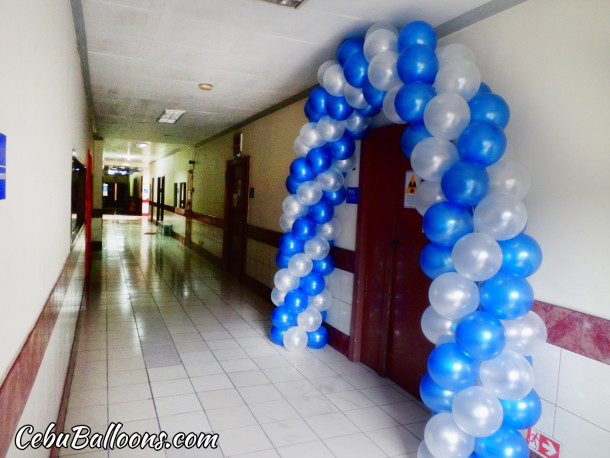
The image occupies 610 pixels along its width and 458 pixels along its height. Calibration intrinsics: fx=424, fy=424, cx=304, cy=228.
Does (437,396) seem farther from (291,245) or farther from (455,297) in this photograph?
(291,245)

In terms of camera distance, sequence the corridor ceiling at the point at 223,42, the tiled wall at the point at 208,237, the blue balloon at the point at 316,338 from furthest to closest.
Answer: the tiled wall at the point at 208,237
the blue balloon at the point at 316,338
the corridor ceiling at the point at 223,42

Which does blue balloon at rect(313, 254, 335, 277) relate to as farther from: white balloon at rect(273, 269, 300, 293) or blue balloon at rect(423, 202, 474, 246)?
blue balloon at rect(423, 202, 474, 246)

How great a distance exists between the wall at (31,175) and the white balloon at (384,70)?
1.91m

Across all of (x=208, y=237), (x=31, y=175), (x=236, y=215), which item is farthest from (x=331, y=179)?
(x=208, y=237)

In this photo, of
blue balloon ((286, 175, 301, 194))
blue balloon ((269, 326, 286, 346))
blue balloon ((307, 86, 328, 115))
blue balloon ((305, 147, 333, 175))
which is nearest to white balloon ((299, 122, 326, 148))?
blue balloon ((305, 147, 333, 175))

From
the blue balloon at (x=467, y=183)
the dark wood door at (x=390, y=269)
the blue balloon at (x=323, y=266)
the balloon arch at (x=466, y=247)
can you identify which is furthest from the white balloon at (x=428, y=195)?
the blue balloon at (x=323, y=266)

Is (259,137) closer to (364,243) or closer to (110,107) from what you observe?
(110,107)

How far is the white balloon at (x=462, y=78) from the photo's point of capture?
2430mm

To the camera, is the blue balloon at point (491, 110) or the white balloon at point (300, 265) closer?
the blue balloon at point (491, 110)

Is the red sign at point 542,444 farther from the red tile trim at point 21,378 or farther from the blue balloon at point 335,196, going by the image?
the red tile trim at point 21,378

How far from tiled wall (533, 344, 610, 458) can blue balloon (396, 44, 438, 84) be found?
1722mm

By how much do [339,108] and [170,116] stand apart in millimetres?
4662

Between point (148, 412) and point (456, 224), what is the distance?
8.08 feet

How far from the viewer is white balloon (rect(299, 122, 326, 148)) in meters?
3.86
